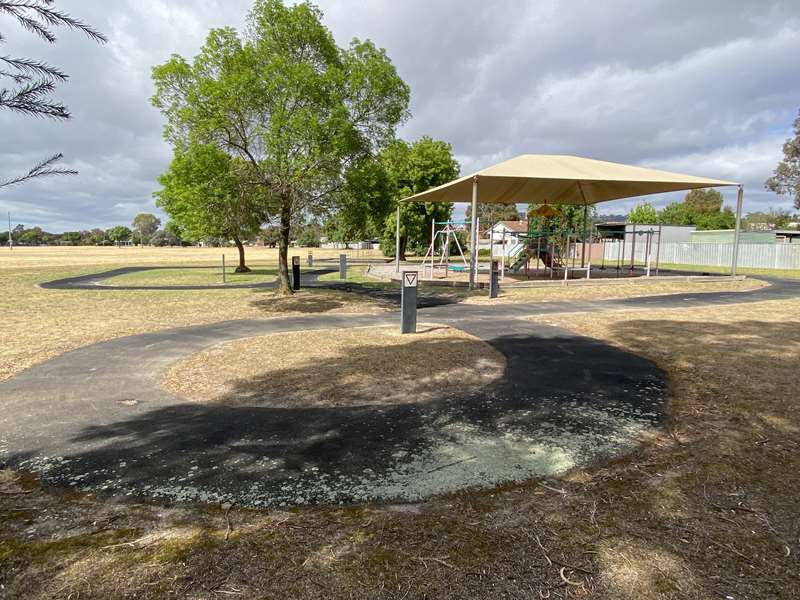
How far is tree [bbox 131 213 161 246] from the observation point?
6161 inches

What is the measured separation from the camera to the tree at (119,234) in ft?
503

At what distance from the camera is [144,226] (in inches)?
6289

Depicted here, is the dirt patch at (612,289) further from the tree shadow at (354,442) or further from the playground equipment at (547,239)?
the tree shadow at (354,442)

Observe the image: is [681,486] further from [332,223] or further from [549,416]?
[332,223]

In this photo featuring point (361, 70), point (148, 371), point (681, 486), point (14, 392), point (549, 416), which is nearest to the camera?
point (681, 486)

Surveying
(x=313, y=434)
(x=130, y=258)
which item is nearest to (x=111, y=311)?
(x=313, y=434)

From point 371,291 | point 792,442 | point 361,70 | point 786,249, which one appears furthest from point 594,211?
point 792,442

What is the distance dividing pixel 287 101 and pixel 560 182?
1565 centimetres

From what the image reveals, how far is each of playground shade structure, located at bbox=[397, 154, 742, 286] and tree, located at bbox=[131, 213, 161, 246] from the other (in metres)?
158

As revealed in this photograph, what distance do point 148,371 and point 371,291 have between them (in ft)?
38.3

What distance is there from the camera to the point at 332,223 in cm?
1461

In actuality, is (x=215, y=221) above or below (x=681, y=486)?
above

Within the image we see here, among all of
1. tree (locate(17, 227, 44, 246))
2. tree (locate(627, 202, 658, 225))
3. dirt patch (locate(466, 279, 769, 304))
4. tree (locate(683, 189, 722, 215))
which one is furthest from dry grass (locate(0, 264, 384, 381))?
tree (locate(17, 227, 44, 246))

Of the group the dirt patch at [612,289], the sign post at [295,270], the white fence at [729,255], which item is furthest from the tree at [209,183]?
the white fence at [729,255]
